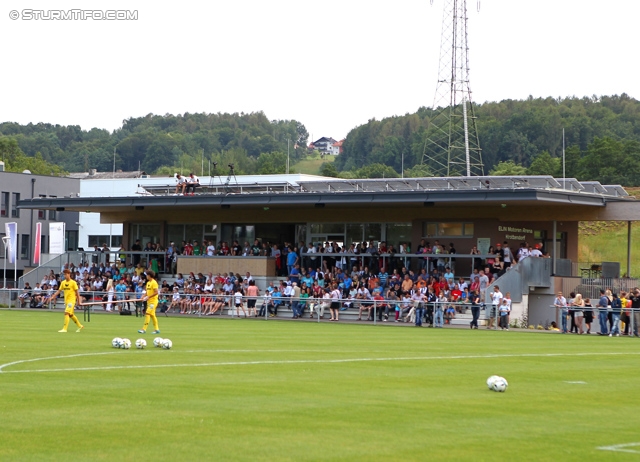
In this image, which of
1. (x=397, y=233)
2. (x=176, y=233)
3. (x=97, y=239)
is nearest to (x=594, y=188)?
(x=397, y=233)

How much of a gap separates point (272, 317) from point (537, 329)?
11.3m

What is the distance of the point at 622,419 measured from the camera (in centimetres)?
1220

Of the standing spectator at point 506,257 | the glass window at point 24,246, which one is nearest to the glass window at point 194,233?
the standing spectator at point 506,257

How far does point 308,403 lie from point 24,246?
7473cm

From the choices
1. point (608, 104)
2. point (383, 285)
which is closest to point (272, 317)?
point (383, 285)

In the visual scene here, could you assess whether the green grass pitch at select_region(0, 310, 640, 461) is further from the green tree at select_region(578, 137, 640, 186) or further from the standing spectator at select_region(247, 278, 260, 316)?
the green tree at select_region(578, 137, 640, 186)

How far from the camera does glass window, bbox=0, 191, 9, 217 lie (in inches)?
3233

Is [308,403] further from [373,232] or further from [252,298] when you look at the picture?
[373,232]

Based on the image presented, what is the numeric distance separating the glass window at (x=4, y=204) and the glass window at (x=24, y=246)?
7.97 ft

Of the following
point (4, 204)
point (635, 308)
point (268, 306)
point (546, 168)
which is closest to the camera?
point (635, 308)

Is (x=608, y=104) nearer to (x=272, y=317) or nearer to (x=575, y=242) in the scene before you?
(x=575, y=242)

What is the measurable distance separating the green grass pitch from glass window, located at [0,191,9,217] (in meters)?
61.4

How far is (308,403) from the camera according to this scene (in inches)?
512

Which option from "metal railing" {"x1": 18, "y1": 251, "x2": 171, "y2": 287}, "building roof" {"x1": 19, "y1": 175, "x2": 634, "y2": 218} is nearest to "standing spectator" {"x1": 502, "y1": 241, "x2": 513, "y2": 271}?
"building roof" {"x1": 19, "y1": 175, "x2": 634, "y2": 218}
